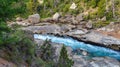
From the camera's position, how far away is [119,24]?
61281 millimetres

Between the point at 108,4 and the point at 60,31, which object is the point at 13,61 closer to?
the point at 60,31

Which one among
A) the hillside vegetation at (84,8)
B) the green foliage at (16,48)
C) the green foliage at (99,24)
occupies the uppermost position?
the green foliage at (16,48)

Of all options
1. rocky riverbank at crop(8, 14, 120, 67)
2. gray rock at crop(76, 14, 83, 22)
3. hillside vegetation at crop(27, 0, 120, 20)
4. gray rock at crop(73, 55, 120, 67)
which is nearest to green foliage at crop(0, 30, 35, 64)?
gray rock at crop(73, 55, 120, 67)

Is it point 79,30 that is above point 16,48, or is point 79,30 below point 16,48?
below

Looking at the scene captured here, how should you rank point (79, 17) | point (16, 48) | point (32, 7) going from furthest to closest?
point (32, 7) → point (79, 17) → point (16, 48)

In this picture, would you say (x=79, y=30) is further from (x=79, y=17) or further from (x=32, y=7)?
(x=32, y=7)

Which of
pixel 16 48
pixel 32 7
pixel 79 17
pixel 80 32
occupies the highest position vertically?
pixel 16 48

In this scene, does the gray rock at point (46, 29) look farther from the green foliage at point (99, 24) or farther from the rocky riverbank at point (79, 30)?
the green foliage at point (99, 24)

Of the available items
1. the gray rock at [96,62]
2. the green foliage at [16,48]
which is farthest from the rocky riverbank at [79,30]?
the green foliage at [16,48]

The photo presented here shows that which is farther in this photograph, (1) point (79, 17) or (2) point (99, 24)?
(1) point (79, 17)

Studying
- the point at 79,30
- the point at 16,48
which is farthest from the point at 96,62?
the point at 79,30

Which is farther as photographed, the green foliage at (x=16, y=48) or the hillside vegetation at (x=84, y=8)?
the hillside vegetation at (x=84, y=8)

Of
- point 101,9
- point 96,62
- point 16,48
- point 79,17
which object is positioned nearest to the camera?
point 16,48

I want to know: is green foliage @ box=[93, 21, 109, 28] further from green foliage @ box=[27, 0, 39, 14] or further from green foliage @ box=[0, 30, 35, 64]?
green foliage @ box=[0, 30, 35, 64]
